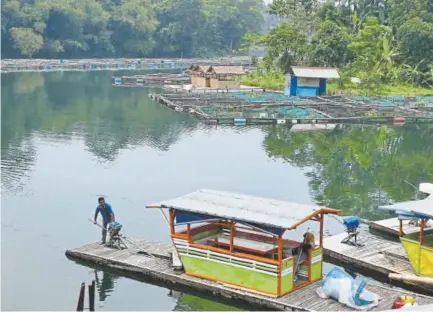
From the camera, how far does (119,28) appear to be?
332 ft

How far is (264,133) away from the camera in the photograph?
38469mm

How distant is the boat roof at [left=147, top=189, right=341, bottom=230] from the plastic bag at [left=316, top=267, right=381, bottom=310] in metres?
1.27

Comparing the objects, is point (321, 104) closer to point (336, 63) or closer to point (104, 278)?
point (336, 63)

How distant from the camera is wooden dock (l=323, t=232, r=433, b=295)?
1605 centimetres

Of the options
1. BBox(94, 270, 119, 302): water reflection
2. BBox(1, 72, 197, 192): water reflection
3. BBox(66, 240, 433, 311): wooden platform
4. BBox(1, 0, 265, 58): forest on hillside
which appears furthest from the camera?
BBox(1, 0, 265, 58): forest on hillside

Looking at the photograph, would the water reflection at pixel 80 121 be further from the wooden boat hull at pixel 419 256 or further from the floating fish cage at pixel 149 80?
the wooden boat hull at pixel 419 256

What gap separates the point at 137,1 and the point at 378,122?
6756 cm

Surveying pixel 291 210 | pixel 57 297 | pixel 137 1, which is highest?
pixel 137 1

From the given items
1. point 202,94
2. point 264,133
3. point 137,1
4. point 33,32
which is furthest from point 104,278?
point 137,1

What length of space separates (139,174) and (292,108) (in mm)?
19971

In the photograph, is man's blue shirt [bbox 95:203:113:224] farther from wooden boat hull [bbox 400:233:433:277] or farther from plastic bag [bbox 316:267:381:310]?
wooden boat hull [bbox 400:233:433:277]

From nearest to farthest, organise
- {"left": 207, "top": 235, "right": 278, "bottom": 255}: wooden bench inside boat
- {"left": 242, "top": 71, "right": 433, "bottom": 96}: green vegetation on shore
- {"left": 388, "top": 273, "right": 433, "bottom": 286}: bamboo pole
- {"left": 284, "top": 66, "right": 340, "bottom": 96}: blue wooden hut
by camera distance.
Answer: {"left": 207, "top": 235, "right": 278, "bottom": 255}: wooden bench inside boat < {"left": 388, "top": 273, "right": 433, "bottom": 286}: bamboo pole < {"left": 284, "top": 66, "right": 340, "bottom": 96}: blue wooden hut < {"left": 242, "top": 71, "right": 433, "bottom": 96}: green vegetation on shore

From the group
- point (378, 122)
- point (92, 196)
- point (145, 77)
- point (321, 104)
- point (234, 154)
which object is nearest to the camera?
point (92, 196)

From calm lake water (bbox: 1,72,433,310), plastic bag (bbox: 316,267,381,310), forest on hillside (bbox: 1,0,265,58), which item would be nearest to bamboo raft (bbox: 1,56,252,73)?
forest on hillside (bbox: 1,0,265,58)
